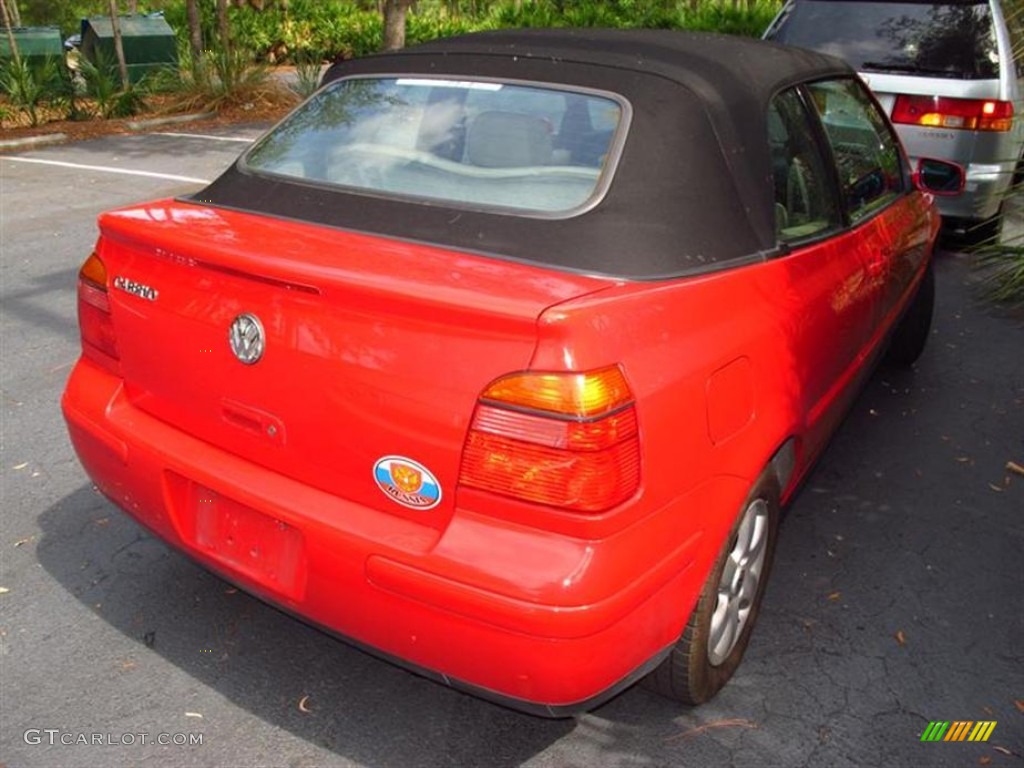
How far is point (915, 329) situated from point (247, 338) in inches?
154

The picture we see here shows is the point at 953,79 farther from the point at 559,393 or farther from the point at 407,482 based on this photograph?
the point at 407,482

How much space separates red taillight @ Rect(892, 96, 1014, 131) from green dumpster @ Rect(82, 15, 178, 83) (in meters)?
12.4

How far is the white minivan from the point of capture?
6.64 meters

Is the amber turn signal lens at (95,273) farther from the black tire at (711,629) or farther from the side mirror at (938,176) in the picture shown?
the side mirror at (938,176)

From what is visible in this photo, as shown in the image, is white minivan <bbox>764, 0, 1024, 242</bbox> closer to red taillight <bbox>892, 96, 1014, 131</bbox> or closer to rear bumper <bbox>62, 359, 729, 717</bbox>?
red taillight <bbox>892, 96, 1014, 131</bbox>

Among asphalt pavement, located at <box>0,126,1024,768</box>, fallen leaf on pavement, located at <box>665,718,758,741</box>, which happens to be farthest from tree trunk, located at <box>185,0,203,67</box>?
fallen leaf on pavement, located at <box>665,718,758,741</box>

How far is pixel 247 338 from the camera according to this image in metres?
2.35

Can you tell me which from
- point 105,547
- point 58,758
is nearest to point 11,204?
point 105,547

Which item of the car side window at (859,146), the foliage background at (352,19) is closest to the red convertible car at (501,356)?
the car side window at (859,146)

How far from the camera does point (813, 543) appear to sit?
3.64 m

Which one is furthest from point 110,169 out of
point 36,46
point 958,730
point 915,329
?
point 958,730

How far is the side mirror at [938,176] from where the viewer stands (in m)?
4.45

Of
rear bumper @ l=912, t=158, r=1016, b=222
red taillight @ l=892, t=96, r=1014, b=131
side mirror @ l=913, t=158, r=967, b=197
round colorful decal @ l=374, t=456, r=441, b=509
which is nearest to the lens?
round colorful decal @ l=374, t=456, r=441, b=509

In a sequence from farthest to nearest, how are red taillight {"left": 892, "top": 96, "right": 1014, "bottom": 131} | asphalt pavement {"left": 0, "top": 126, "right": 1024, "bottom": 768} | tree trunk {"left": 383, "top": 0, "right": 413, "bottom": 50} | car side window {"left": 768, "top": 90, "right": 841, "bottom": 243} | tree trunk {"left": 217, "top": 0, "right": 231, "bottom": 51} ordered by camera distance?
tree trunk {"left": 217, "top": 0, "right": 231, "bottom": 51} < tree trunk {"left": 383, "top": 0, "right": 413, "bottom": 50} < red taillight {"left": 892, "top": 96, "right": 1014, "bottom": 131} < car side window {"left": 768, "top": 90, "right": 841, "bottom": 243} < asphalt pavement {"left": 0, "top": 126, "right": 1024, "bottom": 768}
